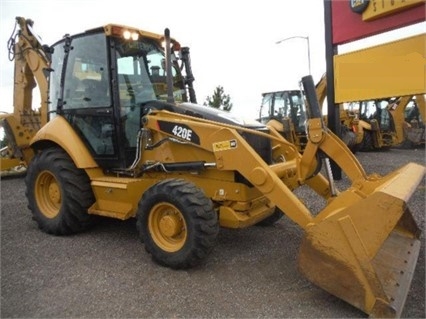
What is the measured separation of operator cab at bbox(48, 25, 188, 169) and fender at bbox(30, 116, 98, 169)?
7cm

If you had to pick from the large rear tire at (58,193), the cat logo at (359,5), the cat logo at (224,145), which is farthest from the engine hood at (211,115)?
the cat logo at (359,5)

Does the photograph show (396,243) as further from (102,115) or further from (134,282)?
(102,115)

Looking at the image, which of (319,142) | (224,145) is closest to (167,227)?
(224,145)

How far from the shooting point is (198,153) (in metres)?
4.18

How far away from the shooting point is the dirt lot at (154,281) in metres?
3.05

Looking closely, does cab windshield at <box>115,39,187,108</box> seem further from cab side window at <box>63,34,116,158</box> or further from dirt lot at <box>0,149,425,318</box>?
dirt lot at <box>0,149,425,318</box>

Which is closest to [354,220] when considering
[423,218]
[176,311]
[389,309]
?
[389,309]

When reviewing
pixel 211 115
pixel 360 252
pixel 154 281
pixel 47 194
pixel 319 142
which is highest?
pixel 211 115

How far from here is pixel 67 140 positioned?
4.80 meters

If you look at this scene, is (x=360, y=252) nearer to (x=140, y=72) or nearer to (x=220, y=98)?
(x=140, y=72)

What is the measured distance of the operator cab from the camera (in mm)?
4562

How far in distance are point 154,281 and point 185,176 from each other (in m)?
1.16

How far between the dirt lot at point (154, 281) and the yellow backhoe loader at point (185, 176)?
183 mm

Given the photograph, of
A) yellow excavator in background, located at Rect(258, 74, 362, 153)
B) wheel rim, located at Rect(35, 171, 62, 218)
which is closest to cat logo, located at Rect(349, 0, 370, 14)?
wheel rim, located at Rect(35, 171, 62, 218)
